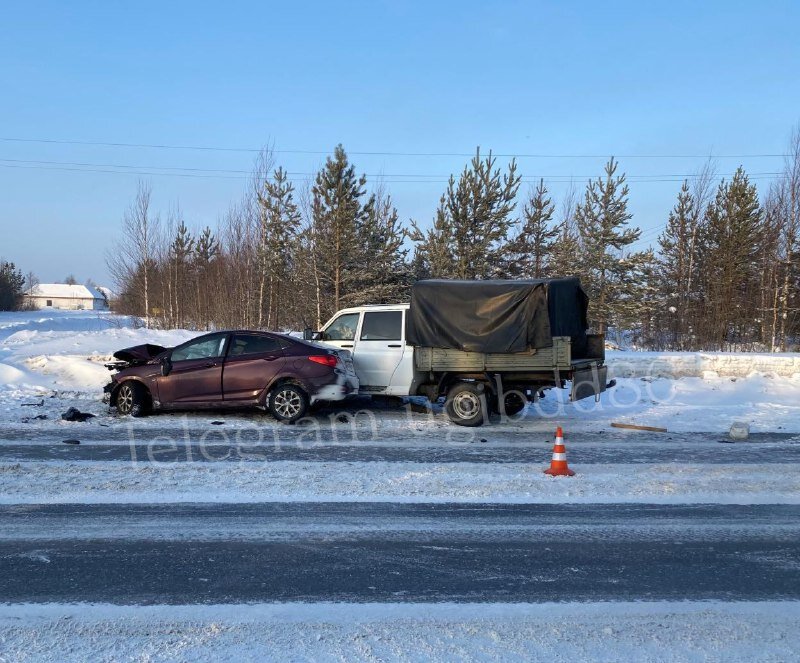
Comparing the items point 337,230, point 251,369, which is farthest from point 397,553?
point 337,230

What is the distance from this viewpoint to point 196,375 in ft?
36.5

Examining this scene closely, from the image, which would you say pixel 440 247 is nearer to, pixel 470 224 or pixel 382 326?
pixel 470 224

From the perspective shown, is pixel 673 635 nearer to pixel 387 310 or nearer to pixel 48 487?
pixel 48 487

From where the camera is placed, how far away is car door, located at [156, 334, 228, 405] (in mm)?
11062

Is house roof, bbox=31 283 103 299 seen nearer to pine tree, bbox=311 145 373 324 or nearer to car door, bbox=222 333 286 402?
pine tree, bbox=311 145 373 324

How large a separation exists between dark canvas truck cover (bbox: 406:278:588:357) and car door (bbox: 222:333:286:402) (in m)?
2.42

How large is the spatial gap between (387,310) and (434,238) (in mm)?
17719

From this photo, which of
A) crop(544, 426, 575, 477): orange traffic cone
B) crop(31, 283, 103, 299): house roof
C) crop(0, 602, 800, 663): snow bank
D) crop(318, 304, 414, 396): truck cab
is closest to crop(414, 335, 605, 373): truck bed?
crop(318, 304, 414, 396): truck cab

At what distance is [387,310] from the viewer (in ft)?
39.0

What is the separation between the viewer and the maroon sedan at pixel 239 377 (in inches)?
425

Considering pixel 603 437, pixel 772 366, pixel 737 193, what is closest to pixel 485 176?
pixel 737 193

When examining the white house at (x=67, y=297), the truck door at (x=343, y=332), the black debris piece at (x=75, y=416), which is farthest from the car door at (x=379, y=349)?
the white house at (x=67, y=297)

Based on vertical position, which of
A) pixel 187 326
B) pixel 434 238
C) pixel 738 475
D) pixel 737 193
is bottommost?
pixel 738 475

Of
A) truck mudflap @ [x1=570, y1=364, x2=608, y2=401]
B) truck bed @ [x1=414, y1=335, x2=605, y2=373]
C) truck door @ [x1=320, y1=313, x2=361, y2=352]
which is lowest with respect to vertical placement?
truck mudflap @ [x1=570, y1=364, x2=608, y2=401]
